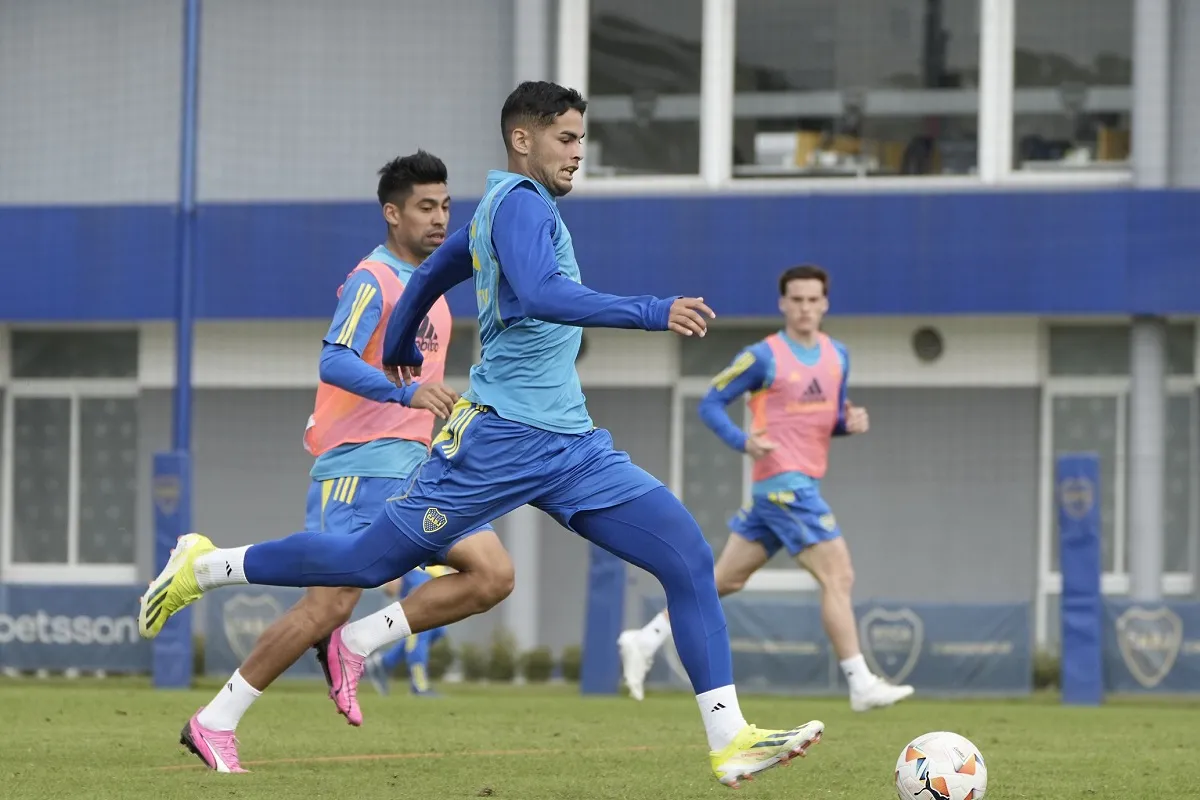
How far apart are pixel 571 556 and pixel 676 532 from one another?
16.2 metres

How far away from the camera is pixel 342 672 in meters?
8.45

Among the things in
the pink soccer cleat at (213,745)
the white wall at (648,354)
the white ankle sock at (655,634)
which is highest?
the white wall at (648,354)

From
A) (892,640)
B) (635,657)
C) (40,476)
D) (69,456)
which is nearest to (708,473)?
(892,640)

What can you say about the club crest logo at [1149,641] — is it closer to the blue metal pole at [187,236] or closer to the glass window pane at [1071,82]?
the glass window pane at [1071,82]

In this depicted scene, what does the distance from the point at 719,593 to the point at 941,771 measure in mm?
5636

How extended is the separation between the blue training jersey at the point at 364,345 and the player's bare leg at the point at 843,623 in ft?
11.7

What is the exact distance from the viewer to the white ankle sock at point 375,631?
8.41 meters

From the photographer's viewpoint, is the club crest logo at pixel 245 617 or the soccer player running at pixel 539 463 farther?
the club crest logo at pixel 245 617

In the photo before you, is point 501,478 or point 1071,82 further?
point 1071,82

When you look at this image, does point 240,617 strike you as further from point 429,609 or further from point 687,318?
point 687,318

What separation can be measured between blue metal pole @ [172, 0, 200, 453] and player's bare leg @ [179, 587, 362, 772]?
394 inches

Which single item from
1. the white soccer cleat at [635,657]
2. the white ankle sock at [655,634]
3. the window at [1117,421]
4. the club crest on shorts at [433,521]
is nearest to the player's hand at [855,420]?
the white ankle sock at [655,634]

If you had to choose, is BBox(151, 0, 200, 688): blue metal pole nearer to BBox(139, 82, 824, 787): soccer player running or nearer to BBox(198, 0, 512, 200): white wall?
BBox(198, 0, 512, 200): white wall

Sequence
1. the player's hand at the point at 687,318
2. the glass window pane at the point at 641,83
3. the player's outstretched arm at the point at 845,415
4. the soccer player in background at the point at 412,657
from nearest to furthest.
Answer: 1. the player's hand at the point at 687,318
2. the player's outstretched arm at the point at 845,415
3. the soccer player in background at the point at 412,657
4. the glass window pane at the point at 641,83
